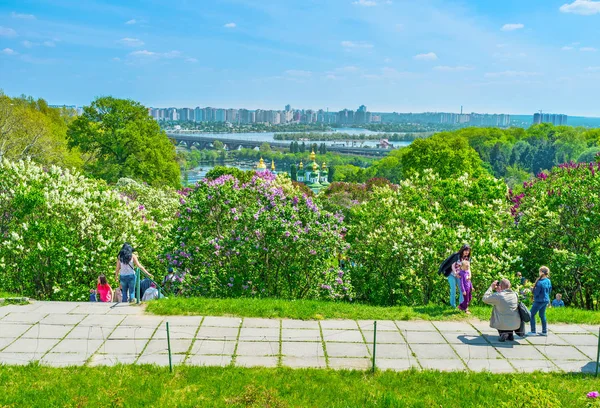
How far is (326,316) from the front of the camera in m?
11.6

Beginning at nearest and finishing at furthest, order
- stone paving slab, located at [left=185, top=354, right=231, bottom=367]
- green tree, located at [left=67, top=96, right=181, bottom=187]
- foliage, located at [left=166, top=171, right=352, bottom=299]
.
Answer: stone paving slab, located at [left=185, top=354, right=231, bottom=367] < foliage, located at [left=166, top=171, right=352, bottom=299] < green tree, located at [left=67, top=96, right=181, bottom=187]

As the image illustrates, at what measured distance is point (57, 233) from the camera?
1459 cm

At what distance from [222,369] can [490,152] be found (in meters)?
95.8

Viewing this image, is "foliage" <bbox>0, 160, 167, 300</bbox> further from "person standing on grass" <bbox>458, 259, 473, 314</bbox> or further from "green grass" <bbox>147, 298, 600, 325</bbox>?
"person standing on grass" <bbox>458, 259, 473, 314</bbox>

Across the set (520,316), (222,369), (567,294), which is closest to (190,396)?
(222,369)

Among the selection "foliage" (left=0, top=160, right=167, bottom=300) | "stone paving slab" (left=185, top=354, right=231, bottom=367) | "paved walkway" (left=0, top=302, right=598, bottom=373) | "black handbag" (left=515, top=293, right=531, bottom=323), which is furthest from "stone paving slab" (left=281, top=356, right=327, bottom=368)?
"foliage" (left=0, top=160, right=167, bottom=300)

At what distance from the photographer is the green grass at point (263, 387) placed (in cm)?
761

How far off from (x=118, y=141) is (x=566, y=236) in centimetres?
3442

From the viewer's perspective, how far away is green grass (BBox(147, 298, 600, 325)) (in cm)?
1161

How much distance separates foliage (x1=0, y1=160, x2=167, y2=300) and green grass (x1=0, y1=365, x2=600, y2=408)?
21.0 ft

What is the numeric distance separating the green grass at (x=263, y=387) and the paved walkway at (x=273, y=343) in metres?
0.49

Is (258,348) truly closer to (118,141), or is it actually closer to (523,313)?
(523,313)

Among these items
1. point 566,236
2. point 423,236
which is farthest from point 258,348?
point 566,236

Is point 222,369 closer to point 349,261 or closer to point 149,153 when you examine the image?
point 349,261
